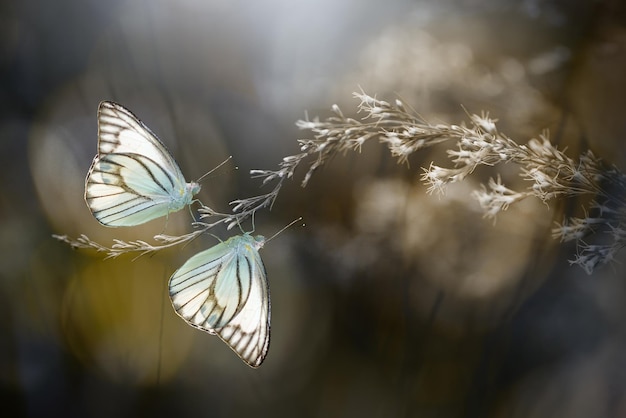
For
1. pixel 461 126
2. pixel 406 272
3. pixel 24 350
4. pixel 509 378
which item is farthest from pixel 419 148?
pixel 24 350

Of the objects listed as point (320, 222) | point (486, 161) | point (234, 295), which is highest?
point (486, 161)

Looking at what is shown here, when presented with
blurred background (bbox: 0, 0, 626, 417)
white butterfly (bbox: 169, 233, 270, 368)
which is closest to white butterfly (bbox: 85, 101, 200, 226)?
blurred background (bbox: 0, 0, 626, 417)

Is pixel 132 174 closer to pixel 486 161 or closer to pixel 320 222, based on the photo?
pixel 320 222

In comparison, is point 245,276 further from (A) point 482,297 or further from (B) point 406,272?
(A) point 482,297

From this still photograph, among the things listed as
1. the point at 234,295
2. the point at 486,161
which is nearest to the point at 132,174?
the point at 234,295

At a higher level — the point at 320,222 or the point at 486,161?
the point at 486,161

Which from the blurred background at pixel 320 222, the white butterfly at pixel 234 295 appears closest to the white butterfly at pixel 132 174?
the blurred background at pixel 320 222
